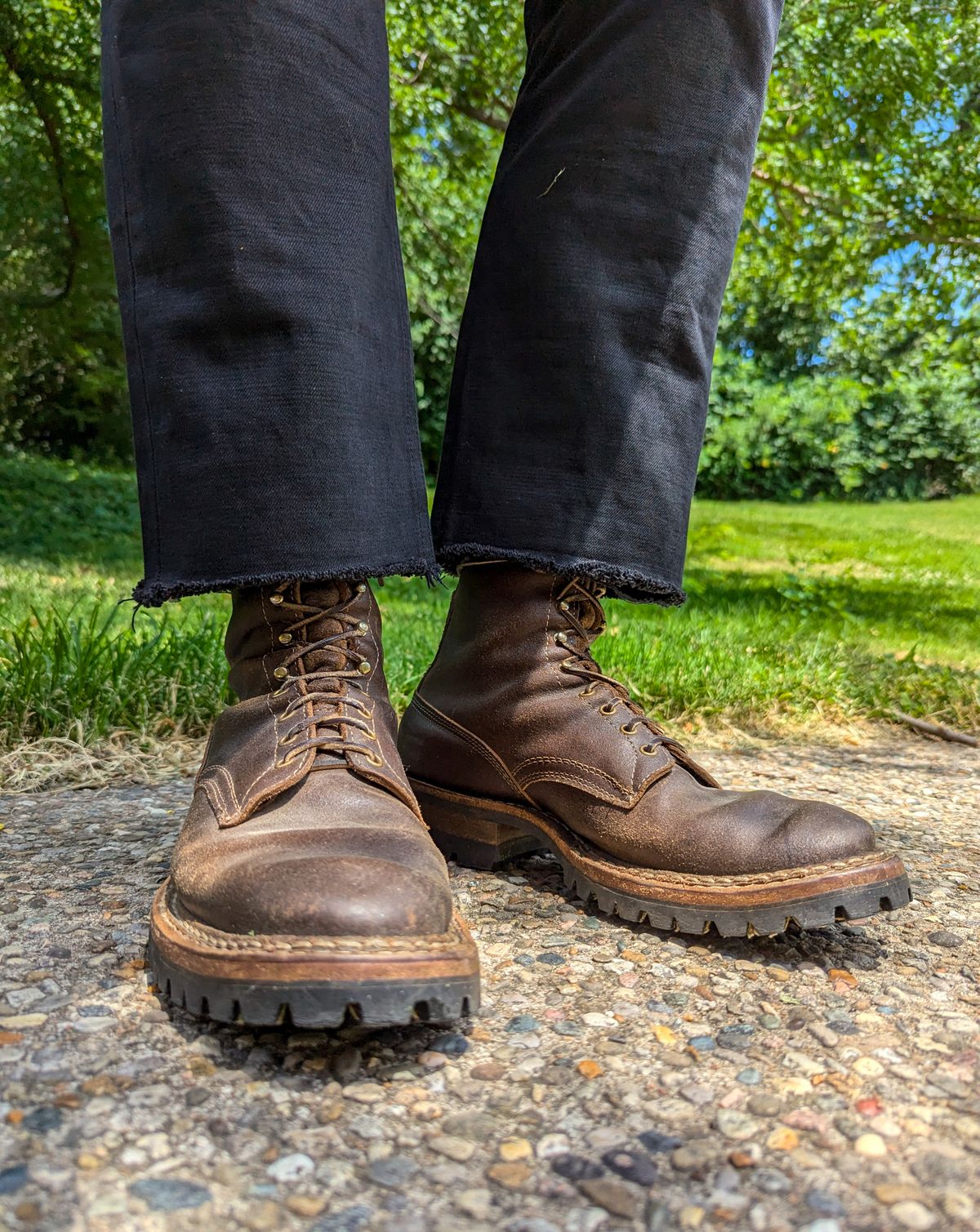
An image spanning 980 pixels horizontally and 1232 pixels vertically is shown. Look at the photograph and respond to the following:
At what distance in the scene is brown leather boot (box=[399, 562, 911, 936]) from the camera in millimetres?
1235

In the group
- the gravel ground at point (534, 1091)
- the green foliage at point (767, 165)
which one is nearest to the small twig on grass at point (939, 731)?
the gravel ground at point (534, 1091)

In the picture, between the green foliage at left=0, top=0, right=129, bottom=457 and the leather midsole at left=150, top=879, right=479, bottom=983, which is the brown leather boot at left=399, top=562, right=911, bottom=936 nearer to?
the leather midsole at left=150, top=879, right=479, bottom=983

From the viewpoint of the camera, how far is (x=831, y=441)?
18.2 m

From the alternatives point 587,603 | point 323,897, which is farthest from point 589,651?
point 323,897

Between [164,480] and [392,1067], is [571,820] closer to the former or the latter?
[392,1067]

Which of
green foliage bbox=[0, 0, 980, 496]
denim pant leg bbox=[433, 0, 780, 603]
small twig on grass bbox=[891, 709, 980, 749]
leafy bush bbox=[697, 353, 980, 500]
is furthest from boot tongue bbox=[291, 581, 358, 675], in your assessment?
leafy bush bbox=[697, 353, 980, 500]

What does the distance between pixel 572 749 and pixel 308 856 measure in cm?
47

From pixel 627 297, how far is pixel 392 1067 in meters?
0.95

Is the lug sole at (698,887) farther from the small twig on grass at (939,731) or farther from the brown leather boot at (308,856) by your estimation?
the small twig on grass at (939,731)

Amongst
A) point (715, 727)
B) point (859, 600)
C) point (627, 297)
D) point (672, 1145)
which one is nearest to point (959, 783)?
point (715, 727)

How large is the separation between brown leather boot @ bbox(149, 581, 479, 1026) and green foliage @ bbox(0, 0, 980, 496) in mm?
4873

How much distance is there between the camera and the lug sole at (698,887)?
1.21 meters

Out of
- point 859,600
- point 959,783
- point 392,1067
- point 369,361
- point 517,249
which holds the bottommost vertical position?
point 859,600

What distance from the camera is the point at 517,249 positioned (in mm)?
1405
